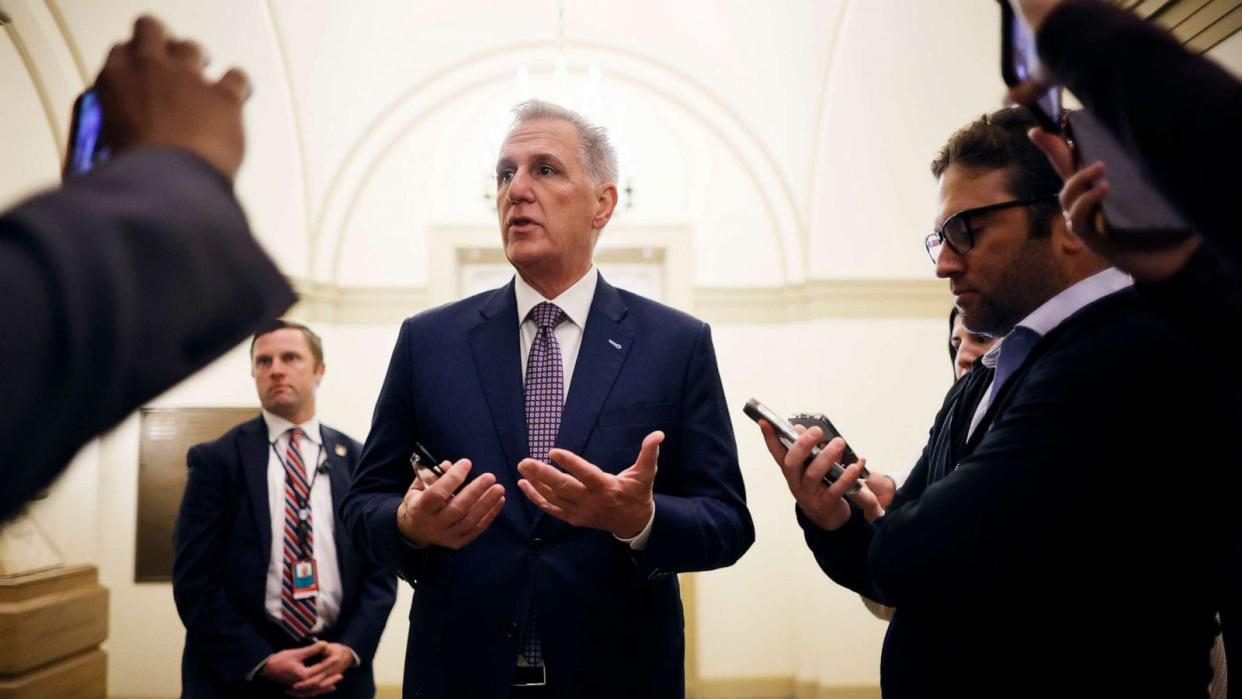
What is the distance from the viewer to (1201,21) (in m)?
2.82

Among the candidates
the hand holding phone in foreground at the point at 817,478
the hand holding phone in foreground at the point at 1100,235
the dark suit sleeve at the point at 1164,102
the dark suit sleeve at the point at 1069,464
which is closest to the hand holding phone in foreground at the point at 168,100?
the dark suit sleeve at the point at 1164,102

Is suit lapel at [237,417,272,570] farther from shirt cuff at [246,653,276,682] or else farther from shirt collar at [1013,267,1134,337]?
shirt collar at [1013,267,1134,337]

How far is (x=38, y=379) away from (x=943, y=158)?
1609mm

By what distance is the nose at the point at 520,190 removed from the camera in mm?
2055

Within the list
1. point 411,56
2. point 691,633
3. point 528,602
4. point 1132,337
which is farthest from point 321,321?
point 1132,337

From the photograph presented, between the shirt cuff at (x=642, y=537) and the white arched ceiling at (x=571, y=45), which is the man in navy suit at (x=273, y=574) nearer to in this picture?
the shirt cuff at (x=642, y=537)

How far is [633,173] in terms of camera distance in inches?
274

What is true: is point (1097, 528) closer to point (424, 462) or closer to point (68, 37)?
point (424, 462)

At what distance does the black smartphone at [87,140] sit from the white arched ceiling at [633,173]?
20.2 ft

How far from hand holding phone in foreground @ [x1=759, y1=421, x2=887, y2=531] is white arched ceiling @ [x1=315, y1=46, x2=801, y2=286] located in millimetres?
5288

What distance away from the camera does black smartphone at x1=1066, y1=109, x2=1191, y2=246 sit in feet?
3.11

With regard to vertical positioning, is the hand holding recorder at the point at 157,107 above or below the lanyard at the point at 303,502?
above

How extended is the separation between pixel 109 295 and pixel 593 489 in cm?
104

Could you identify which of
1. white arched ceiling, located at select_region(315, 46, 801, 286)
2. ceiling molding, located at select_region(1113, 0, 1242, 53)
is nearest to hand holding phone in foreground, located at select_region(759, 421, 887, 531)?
ceiling molding, located at select_region(1113, 0, 1242, 53)
